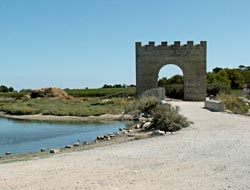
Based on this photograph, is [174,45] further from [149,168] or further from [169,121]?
[149,168]

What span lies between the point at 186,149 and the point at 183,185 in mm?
3700

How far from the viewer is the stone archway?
3275cm

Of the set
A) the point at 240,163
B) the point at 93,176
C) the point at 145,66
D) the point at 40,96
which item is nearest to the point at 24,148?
the point at 93,176

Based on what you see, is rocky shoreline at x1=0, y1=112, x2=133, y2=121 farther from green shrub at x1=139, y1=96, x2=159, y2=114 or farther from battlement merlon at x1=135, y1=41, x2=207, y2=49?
battlement merlon at x1=135, y1=41, x2=207, y2=49

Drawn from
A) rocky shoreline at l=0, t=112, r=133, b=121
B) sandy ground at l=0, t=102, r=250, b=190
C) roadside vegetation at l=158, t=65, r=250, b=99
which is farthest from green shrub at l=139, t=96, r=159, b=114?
sandy ground at l=0, t=102, r=250, b=190

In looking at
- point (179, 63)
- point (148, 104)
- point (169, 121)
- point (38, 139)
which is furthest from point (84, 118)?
point (169, 121)

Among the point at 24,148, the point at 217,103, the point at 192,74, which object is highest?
the point at 192,74

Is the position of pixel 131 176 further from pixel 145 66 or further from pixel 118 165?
pixel 145 66

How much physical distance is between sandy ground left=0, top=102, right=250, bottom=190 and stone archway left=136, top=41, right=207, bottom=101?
20.4 m

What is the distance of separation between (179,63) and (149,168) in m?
24.8

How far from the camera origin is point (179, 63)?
32906 mm

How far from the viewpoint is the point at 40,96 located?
55.1 m

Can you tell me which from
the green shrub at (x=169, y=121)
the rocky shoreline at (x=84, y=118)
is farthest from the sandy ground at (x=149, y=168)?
the rocky shoreline at (x=84, y=118)

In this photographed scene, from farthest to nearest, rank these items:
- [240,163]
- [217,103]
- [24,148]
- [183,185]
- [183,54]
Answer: [183,54]
[217,103]
[24,148]
[240,163]
[183,185]
